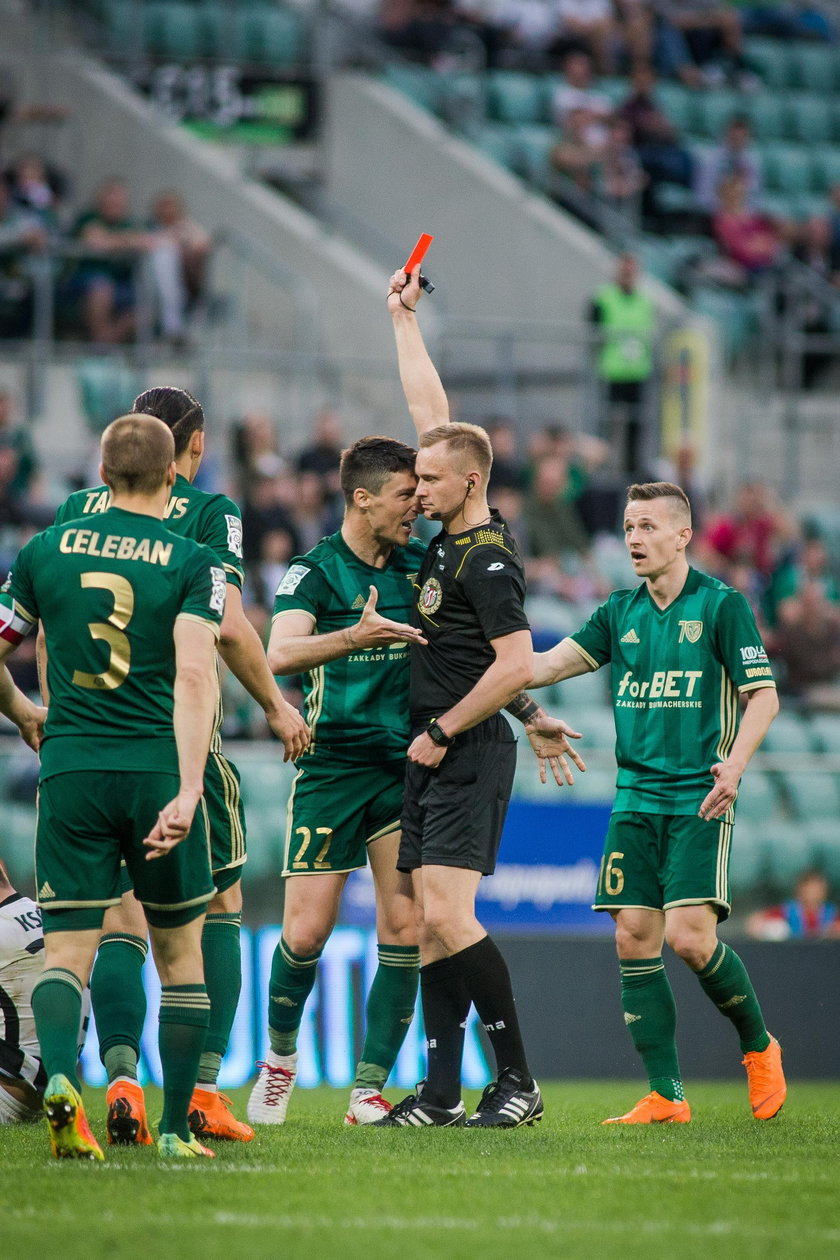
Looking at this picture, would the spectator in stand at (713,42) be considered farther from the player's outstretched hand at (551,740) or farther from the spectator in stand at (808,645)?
the player's outstretched hand at (551,740)

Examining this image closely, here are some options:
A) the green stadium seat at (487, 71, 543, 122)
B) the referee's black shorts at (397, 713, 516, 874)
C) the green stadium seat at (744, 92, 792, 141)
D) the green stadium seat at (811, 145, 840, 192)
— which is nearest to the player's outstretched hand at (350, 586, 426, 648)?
the referee's black shorts at (397, 713, 516, 874)

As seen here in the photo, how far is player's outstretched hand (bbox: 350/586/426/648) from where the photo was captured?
6.06 meters

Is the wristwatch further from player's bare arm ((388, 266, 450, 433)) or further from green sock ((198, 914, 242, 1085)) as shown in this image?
player's bare arm ((388, 266, 450, 433))

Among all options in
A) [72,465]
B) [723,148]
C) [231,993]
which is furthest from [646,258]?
[231,993]

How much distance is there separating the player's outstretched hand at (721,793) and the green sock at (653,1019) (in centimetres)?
70

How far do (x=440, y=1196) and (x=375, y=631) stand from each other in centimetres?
202

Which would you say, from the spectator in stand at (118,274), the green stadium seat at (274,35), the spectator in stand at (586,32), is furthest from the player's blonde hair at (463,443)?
the spectator in stand at (586,32)

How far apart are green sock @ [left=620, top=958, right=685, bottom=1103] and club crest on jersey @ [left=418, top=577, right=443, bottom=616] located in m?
1.56

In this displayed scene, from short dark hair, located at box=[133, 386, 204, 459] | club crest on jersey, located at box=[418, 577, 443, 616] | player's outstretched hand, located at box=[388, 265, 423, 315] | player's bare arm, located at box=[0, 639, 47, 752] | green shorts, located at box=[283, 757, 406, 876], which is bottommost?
green shorts, located at box=[283, 757, 406, 876]

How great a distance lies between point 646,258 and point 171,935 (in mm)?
14754

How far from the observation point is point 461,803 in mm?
6141

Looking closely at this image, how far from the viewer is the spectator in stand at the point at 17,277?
15023 mm

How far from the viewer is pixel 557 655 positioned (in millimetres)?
6992

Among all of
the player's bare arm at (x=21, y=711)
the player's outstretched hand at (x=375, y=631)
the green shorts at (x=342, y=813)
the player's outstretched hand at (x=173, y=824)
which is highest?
the player's outstretched hand at (x=375, y=631)
